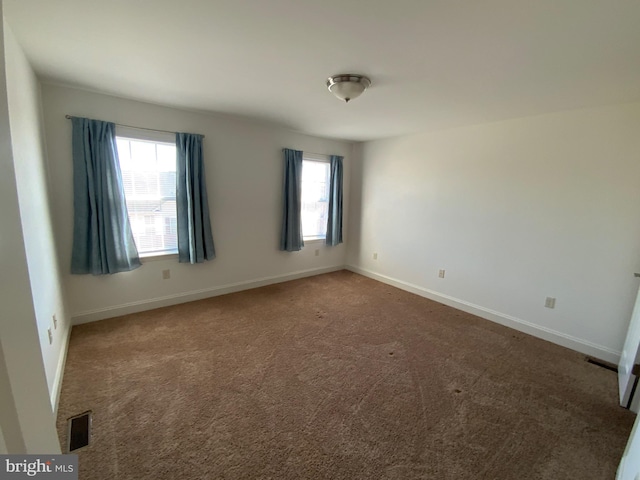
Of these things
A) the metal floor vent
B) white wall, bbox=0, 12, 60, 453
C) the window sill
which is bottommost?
the metal floor vent

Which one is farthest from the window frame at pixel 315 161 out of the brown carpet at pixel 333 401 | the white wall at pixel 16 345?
the white wall at pixel 16 345

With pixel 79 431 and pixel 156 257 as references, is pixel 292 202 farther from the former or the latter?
pixel 79 431

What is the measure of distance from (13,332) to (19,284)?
102mm

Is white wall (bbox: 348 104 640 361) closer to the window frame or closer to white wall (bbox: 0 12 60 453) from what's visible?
the window frame

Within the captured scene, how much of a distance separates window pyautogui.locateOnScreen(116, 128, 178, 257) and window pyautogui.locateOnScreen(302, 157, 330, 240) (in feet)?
6.28

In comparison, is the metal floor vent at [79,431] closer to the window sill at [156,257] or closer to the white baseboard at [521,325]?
the window sill at [156,257]

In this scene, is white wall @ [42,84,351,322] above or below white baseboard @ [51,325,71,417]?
above

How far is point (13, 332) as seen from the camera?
539mm

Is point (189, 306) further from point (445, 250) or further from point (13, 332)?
point (445, 250)

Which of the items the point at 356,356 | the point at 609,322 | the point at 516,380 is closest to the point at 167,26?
the point at 356,356

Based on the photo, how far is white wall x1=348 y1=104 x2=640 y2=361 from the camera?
2443 millimetres

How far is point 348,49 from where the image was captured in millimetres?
1689

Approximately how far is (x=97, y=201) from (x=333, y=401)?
2844mm

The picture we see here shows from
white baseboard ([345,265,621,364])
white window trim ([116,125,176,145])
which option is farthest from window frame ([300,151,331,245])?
white window trim ([116,125,176,145])
